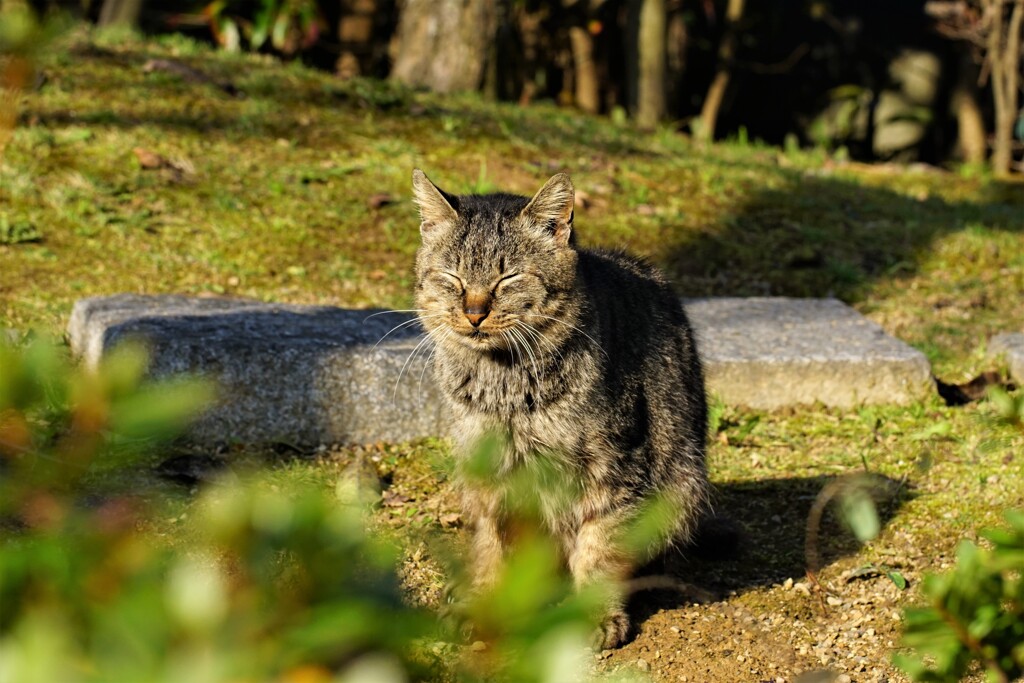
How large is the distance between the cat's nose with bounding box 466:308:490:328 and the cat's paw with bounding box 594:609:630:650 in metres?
0.97

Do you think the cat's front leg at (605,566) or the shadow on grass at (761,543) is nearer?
the cat's front leg at (605,566)

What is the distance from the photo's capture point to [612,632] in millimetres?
3625

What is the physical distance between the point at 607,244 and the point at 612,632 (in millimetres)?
3473

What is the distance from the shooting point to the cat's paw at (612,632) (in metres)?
3.62

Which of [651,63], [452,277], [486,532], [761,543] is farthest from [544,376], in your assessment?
[651,63]

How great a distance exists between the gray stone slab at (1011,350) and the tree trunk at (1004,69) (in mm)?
5174

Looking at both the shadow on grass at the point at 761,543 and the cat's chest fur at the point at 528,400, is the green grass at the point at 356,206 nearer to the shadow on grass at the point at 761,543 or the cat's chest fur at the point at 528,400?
the shadow on grass at the point at 761,543

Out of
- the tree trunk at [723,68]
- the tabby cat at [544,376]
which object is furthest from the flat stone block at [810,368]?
the tree trunk at [723,68]

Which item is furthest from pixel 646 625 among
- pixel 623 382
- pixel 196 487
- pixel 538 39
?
pixel 538 39

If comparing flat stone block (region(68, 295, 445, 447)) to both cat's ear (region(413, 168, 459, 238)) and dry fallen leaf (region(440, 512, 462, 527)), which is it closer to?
dry fallen leaf (region(440, 512, 462, 527))

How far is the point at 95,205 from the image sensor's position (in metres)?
6.33

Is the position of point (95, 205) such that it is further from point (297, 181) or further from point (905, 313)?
point (905, 313)

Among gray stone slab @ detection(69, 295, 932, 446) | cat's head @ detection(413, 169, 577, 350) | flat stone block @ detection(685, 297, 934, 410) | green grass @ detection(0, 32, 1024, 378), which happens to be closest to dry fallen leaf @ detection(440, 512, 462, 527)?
gray stone slab @ detection(69, 295, 932, 446)

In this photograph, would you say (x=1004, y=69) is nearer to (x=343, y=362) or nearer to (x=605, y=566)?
(x=343, y=362)
